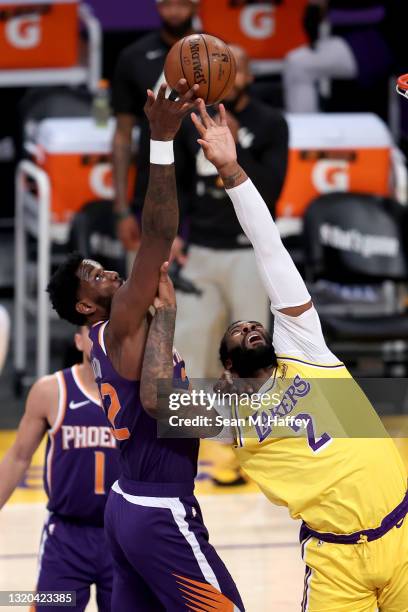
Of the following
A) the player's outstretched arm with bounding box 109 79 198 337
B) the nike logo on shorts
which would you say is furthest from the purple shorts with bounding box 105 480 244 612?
the nike logo on shorts

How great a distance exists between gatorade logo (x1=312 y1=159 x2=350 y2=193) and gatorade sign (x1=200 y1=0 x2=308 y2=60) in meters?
1.77

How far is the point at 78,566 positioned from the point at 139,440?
85 cm

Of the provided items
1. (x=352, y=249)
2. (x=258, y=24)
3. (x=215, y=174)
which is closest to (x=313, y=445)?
(x=215, y=174)

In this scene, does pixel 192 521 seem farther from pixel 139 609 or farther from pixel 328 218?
pixel 328 218

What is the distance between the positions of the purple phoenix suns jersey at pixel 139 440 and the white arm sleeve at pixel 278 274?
40 cm

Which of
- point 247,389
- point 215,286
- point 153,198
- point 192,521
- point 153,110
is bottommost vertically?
point 215,286

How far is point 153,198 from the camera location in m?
4.31

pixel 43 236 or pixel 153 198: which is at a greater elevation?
pixel 153 198

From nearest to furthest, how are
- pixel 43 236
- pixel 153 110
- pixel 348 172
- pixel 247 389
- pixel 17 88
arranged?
1. pixel 153 110
2. pixel 247 389
3. pixel 43 236
4. pixel 348 172
5. pixel 17 88

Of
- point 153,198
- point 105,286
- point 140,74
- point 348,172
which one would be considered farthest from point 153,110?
point 348,172

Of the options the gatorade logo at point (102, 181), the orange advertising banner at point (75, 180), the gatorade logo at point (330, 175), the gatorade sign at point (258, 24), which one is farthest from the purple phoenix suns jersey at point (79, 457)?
the gatorade sign at point (258, 24)

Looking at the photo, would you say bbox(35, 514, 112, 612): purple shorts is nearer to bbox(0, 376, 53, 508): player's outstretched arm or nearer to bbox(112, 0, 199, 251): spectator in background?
bbox(0, 376, 53, 508): player's outstretched arm

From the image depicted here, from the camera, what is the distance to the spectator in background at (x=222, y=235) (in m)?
7.75

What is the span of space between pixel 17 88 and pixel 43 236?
3189mm
